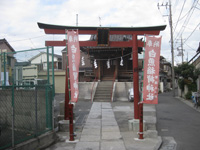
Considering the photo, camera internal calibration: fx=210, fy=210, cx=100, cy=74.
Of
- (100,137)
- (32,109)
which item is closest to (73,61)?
(32,109)

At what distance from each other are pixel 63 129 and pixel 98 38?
13.5ft

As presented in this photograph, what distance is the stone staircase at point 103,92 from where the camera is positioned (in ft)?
64.0

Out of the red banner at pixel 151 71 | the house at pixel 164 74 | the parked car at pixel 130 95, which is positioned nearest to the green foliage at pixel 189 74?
the parked car at pixel 130 95

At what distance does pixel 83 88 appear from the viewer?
21.6m

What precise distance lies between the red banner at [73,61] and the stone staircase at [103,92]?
1252cm

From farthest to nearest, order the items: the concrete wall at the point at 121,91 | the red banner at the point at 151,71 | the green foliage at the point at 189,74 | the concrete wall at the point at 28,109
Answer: the green foliage at the point at 189,74 < the concrete wall at the point at 121,91 < the red banner at the point at 151,71 < the concrete wall at the point at 28,109

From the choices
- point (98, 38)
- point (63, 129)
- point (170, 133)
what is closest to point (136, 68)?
point (98, 38)

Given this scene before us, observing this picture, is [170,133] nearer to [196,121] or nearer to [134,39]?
[196,121]

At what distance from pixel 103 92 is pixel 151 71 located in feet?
44.2

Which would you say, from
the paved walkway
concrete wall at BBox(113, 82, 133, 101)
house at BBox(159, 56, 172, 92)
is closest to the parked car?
concrete wall at BBox(113, 82, 133, 101)

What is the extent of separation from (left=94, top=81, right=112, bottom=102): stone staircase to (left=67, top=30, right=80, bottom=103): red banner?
12519mm

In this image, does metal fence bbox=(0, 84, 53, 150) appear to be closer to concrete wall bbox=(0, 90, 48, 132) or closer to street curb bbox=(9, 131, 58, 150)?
concrete wall bbox=(0, 90, 48, 132)

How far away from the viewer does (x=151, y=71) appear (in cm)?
743

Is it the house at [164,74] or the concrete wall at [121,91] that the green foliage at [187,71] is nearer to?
the concrete wall at [121,91]
